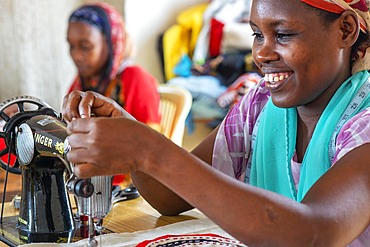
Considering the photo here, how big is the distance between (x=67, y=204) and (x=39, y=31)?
3577 millimetres

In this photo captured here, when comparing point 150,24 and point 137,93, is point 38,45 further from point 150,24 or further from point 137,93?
point 137,93

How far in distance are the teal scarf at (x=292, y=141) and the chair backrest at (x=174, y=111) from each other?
1.35 metres

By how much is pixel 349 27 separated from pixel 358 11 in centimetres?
5

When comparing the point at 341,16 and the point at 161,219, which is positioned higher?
the point at 341,16

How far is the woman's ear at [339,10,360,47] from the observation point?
151cm

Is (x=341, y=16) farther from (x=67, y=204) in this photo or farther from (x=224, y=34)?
(x=224, y=34)

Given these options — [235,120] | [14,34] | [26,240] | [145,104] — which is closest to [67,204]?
[26,240]

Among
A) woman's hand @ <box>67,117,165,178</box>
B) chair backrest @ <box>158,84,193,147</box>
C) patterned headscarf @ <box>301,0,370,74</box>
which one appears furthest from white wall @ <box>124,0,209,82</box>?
woman's hand @ <box>67,117,165,178</box>

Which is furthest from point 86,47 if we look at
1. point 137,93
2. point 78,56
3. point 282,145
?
point 282,145

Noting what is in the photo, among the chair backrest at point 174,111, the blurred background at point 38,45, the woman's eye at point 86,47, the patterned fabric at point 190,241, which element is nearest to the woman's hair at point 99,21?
the woman's eye at point 86,47

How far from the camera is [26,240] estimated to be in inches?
63.1

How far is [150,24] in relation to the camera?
224 inches

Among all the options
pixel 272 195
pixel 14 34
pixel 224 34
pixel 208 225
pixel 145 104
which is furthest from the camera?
pixel 224 34

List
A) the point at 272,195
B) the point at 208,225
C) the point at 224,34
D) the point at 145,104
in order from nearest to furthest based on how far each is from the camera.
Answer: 1. the point at 272,195
2. the point at 208,225
3. the point at 145,104
4. the point at 224,34
